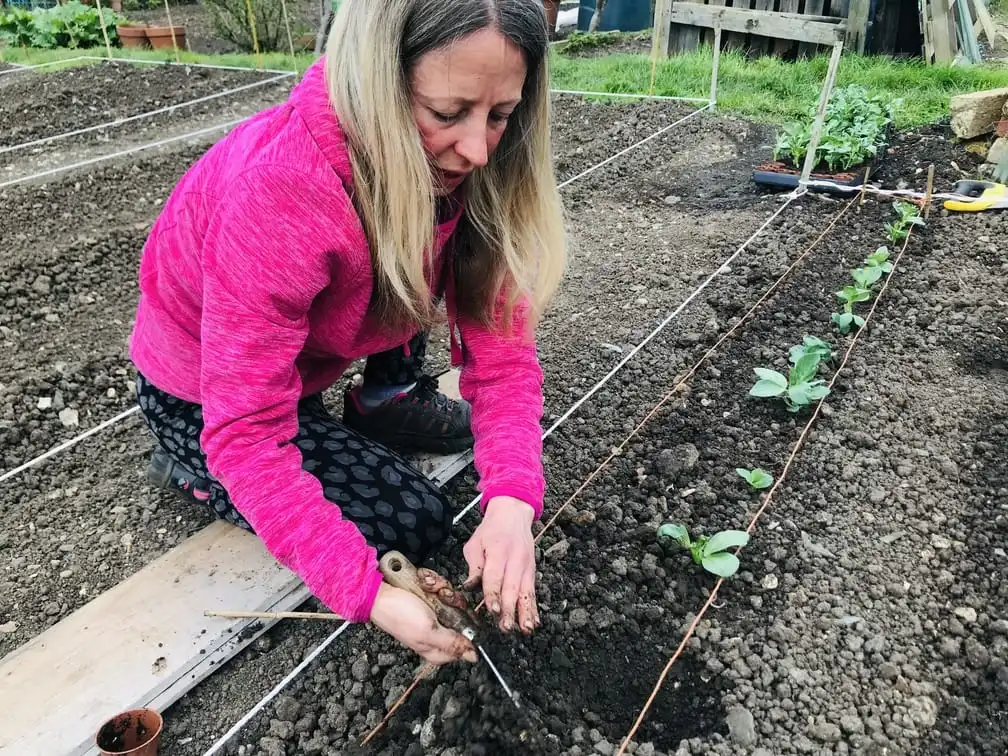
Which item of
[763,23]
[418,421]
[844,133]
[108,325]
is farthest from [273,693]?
[763,23]

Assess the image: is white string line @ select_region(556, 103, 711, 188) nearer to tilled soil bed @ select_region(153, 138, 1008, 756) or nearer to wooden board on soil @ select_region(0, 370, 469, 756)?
tilled soil bed @ select_region(153, 138, 1008, 756)

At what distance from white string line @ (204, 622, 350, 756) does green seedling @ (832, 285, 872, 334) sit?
1.82m

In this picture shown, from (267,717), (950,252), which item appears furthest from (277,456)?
(950,252)

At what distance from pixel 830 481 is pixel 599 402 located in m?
0.66

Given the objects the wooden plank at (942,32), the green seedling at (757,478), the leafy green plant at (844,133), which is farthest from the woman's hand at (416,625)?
the wooden plank at (942,32)

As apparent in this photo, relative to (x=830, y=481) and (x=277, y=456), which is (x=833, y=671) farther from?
(x=277, y=456)

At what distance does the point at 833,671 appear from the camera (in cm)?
154

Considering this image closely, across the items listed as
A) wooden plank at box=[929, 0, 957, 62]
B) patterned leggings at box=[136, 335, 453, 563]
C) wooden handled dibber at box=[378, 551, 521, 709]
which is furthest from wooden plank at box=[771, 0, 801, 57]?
wooden handled dibber at box=[378, 551, 521, 709]

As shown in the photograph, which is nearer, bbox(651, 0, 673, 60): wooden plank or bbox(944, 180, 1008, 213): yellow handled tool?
bbox(944, 180, 1008, 213): yellow handled tool

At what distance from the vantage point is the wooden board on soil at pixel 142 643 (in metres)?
1.44

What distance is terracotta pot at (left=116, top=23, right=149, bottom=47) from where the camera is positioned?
8101 mm

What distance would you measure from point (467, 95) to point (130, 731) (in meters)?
1.22

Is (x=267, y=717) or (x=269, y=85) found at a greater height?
(x=269, y=85)

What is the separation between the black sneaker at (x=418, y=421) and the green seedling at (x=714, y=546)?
61 centimetres
